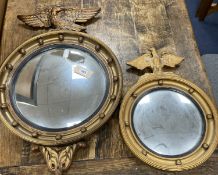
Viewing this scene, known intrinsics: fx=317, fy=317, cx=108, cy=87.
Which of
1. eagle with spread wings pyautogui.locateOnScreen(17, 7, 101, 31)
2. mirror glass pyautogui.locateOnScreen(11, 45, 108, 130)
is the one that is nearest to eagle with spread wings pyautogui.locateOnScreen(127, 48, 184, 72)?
mirror glass pyautogui.locateOnScreen(11, 45, 108, 130)

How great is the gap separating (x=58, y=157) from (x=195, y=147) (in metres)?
0.34

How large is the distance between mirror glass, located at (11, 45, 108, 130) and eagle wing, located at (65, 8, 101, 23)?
0.44ft

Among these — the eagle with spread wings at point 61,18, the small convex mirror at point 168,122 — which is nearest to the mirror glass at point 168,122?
the small convex mirror at point 168,122

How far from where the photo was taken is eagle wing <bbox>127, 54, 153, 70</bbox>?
91 cm

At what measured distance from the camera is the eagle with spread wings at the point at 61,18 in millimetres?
1000

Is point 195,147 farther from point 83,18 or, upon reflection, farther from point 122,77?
point 83,18

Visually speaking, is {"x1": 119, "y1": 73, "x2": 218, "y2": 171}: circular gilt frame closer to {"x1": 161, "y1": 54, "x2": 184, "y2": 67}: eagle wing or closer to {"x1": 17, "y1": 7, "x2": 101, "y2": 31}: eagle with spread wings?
{"x1": 161, "y1": 54, "x2": 184, "y2": 67}: eagle wing

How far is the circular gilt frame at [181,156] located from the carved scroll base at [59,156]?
0.13 m

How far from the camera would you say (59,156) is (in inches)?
30.8

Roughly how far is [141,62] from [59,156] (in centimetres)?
35

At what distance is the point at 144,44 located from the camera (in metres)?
0.99

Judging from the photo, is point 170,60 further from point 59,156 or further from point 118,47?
point 59,156

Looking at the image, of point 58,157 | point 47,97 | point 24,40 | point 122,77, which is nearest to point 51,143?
point 58,157

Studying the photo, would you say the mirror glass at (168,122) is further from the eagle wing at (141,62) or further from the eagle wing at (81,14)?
the eagle wing at (81,14)
